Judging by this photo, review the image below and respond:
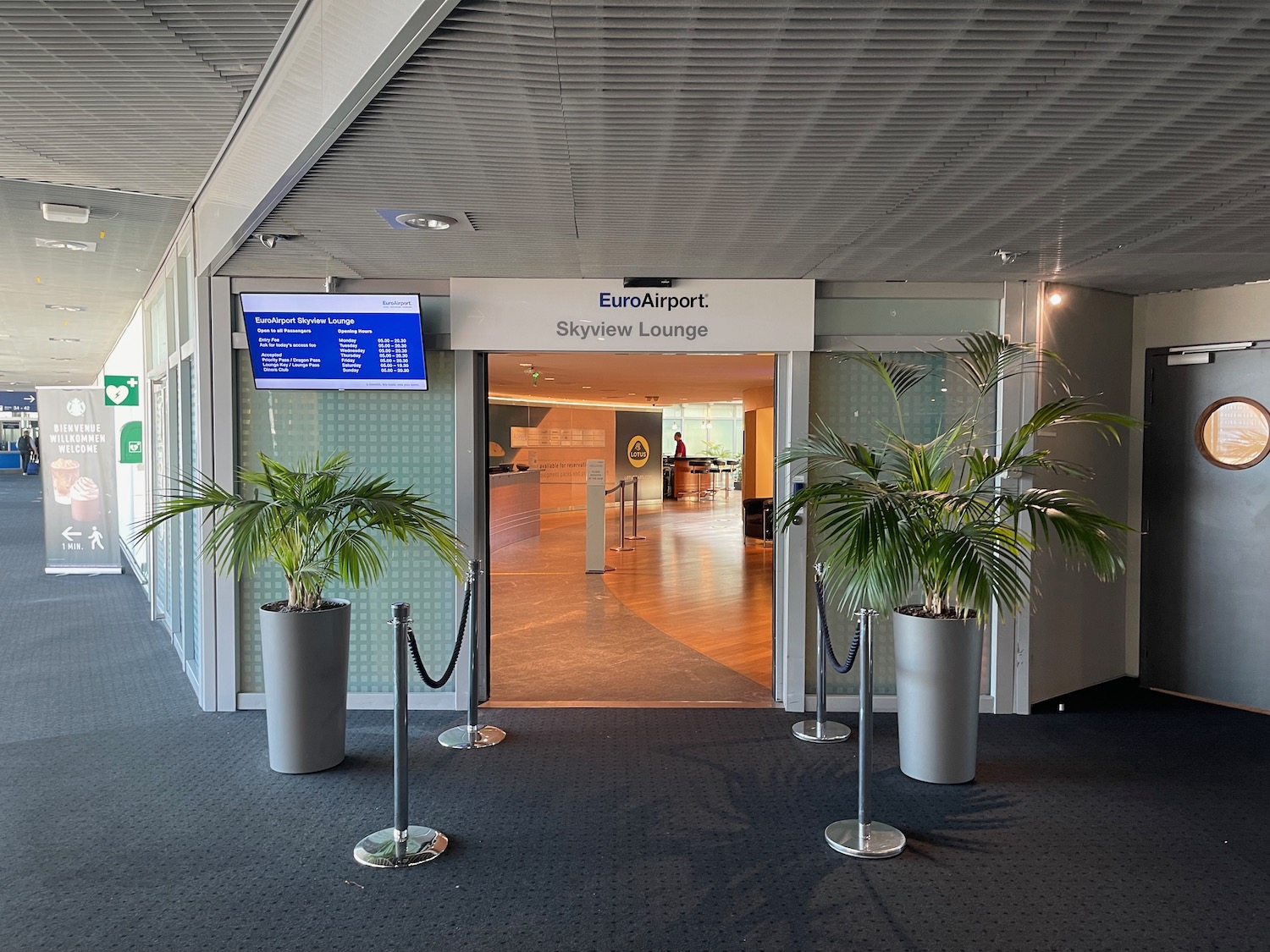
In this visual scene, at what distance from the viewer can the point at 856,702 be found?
17.3 feet

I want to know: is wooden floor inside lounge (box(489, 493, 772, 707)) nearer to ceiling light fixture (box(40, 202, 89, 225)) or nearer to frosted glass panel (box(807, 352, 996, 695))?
frosted glass panel (box(807, 352, 996, 695))

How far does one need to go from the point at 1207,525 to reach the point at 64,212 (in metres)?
7.27

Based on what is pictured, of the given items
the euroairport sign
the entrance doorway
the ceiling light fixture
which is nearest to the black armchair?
the entrance doorway

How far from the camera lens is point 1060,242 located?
430 centimetres

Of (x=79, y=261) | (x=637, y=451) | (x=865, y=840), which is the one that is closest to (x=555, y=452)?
(x=637, y=451)

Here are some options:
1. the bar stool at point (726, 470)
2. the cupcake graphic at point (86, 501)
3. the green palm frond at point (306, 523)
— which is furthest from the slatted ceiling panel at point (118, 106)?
the bar stool at point (726, 470)

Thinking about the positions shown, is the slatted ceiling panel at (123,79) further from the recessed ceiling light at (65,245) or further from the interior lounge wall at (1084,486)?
the interior lounge wall at (1084,486)

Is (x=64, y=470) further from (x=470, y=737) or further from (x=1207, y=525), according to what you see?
(x=1207, y=525)

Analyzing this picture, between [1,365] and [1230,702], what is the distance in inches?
796

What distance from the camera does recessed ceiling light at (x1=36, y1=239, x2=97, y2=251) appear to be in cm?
597

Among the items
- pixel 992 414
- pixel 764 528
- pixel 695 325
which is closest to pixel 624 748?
pixel 695 325

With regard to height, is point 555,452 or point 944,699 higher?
point 555,452

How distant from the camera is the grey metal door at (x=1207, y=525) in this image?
5.43m

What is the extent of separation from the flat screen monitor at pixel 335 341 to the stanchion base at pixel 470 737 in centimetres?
198
